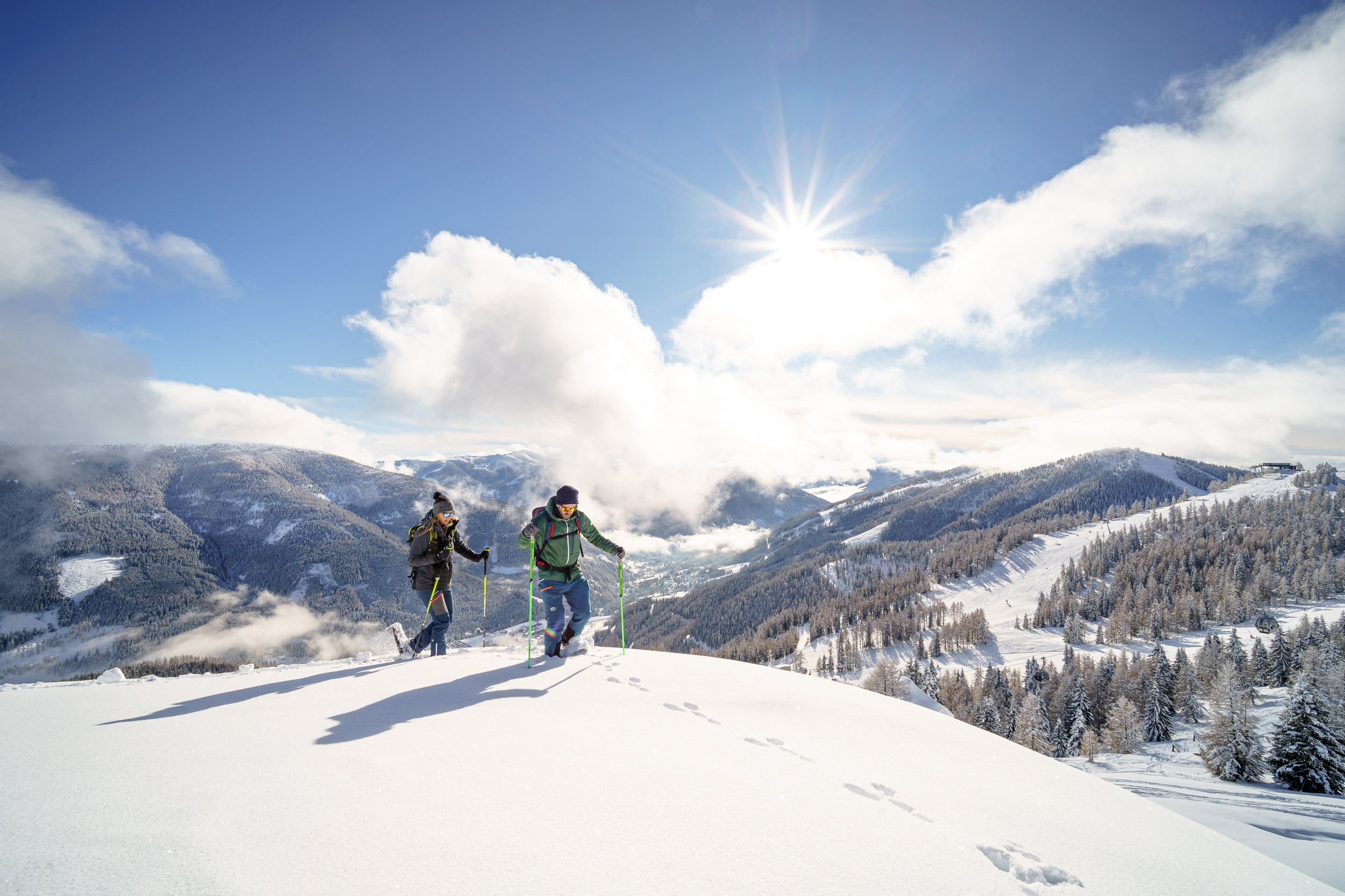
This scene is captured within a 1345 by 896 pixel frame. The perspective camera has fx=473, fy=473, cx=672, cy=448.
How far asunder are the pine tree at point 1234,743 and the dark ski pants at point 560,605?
4806cm

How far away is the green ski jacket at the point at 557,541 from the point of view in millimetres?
9117

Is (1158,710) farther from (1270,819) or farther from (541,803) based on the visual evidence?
(541,803)

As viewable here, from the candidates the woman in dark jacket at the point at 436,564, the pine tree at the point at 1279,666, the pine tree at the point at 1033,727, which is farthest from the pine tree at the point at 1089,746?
the woman in dark jacket at the point at 436,564

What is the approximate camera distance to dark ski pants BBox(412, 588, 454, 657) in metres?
10.1

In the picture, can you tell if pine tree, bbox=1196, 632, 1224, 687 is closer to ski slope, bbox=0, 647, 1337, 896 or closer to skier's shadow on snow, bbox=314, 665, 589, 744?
ski slope, bbox=0, 647, 1337, 896

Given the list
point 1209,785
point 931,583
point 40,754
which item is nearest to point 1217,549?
point 931,583

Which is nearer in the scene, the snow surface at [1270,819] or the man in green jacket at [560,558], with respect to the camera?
the snow surface at [1270,819]

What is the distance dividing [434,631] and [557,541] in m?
3.75

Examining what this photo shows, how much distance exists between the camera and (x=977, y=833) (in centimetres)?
410

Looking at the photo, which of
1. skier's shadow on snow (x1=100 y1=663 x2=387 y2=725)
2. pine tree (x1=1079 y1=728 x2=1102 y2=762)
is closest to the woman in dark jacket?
skier's shadow on snow (x1=100 y1=663 x2=387 y2=725)

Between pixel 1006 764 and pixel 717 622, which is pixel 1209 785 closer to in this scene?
pixel 1006 764

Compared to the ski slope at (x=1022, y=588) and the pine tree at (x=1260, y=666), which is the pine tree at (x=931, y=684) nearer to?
the ski slope at (x=1022, y=588)

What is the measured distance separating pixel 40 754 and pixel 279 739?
5.56 ft

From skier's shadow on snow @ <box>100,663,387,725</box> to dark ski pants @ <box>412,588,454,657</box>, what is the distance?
1.39 metres
